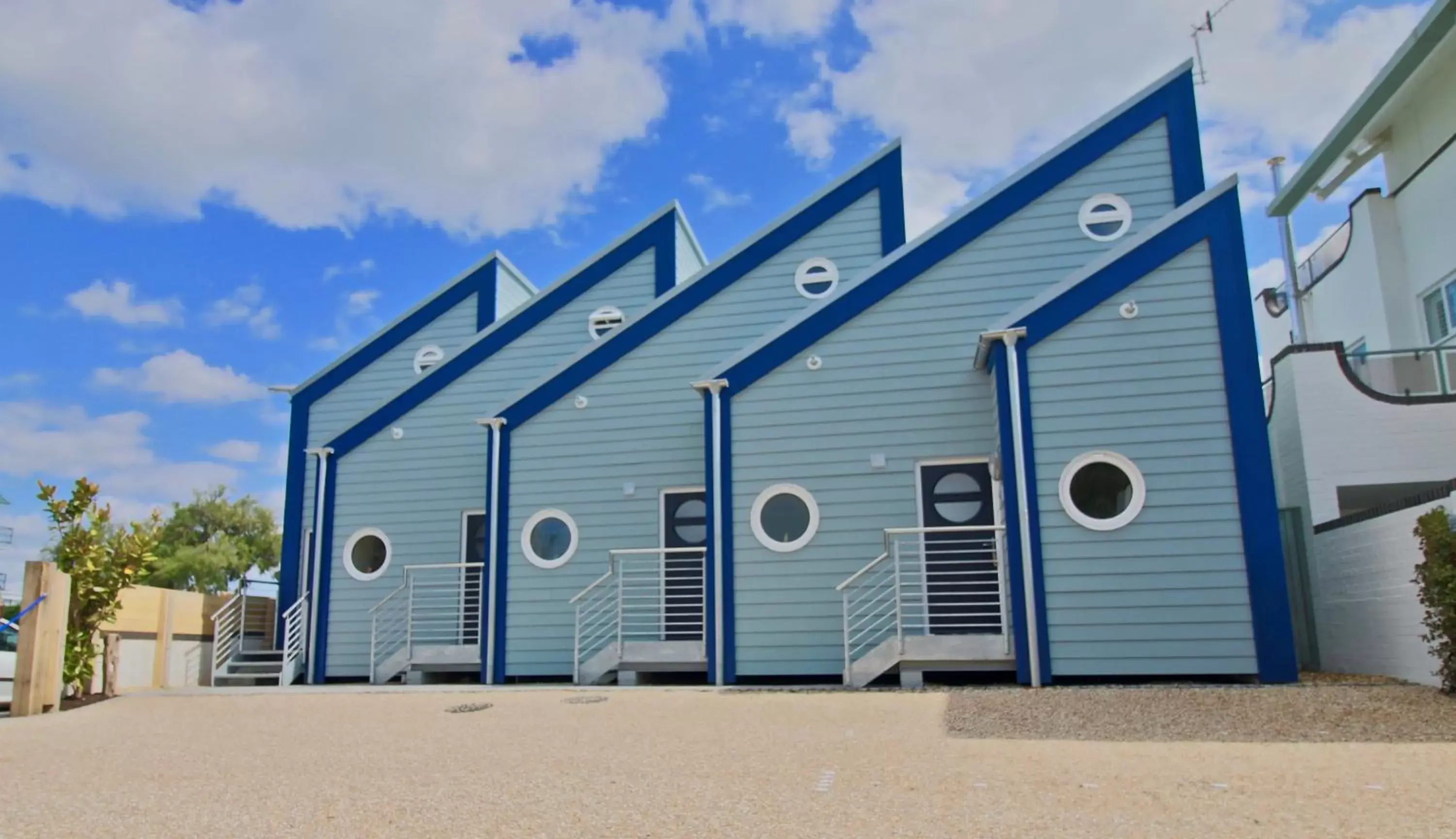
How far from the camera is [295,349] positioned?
2014 centimetres

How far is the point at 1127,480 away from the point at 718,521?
4.19 m

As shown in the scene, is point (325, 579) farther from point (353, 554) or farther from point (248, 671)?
point (248, 671)

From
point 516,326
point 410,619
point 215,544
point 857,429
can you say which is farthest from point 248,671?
point 215,544

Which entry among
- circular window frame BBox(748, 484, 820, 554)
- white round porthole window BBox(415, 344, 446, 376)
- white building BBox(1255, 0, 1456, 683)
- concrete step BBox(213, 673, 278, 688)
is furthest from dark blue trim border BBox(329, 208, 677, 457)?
white building BBox(1255, 0, 1456, 683)

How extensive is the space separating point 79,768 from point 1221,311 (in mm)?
10064

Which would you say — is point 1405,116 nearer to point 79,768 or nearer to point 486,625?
point 486,625

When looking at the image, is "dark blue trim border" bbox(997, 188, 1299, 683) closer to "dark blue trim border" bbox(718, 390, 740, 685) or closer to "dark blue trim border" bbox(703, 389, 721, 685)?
"dark blue trim border" bbox(718, 390, 740, 685)

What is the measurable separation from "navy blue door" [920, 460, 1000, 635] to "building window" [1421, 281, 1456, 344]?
24.8ft

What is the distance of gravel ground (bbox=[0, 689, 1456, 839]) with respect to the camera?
A: 444 cm

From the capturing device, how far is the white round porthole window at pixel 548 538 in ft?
42.8

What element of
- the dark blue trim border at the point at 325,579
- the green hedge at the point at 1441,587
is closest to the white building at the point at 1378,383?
the green hedge at the point at 1441,587

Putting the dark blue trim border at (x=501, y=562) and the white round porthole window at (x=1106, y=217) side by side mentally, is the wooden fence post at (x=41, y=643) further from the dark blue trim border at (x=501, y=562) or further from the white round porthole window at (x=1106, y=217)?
the white round porthole window at (x=1106, y=217)

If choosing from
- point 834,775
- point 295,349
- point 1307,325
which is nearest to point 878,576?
point 834,775

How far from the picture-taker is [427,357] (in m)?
17.6
